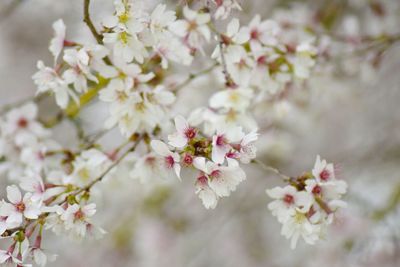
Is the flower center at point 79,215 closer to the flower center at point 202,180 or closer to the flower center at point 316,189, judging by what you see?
the flower center at point 202,180

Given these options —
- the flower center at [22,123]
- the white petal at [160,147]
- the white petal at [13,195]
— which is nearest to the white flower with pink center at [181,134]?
the white petal at [160,147]

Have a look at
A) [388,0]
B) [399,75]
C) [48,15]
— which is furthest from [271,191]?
[48,15]

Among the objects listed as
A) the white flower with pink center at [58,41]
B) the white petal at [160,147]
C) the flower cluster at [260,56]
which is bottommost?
the white petal at [160,147]

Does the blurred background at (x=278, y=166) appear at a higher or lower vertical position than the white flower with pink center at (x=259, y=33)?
lower

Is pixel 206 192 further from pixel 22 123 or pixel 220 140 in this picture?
pixel 22 123

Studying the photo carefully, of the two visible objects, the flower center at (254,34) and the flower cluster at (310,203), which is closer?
the flower cluster at (310,203)

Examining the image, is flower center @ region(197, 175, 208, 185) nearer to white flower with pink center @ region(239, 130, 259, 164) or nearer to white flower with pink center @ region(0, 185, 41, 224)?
white flower with pink center @ region(239, 130, 259, 164)
